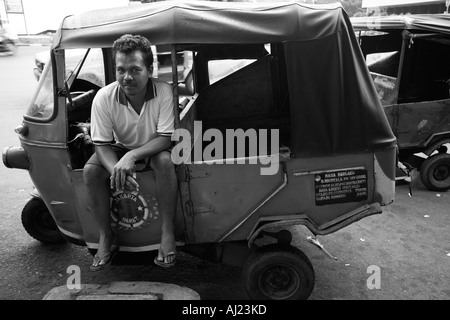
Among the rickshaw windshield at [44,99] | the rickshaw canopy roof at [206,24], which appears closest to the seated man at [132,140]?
the rickshaw canopy roof at [206,24]

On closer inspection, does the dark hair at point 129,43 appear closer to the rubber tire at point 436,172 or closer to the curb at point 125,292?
the curb at point 125,292

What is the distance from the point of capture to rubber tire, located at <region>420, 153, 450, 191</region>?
502cm

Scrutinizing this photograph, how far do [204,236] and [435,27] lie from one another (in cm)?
376

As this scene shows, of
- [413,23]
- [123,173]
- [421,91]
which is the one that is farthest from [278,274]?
[421,91]

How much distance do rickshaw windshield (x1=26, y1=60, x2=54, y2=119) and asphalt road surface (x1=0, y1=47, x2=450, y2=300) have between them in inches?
55.6

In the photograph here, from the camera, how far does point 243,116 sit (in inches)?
156

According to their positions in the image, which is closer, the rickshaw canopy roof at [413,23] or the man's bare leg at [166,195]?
the man's bare leg at [166,195]

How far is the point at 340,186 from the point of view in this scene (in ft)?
8.93

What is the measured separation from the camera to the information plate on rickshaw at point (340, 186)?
8.84 ft

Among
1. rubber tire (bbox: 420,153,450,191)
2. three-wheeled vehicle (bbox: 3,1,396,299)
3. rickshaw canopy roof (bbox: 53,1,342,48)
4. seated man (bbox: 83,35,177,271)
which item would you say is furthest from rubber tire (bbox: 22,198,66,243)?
rubber tire (bbox: 420,153,450,191)

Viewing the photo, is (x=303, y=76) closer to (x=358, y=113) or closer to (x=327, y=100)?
(x=327, y=100)

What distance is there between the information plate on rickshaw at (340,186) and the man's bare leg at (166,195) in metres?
1.02

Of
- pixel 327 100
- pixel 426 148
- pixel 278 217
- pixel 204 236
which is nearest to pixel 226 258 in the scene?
pixel 204 236

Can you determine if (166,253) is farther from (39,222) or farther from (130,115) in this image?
(39,222)
